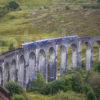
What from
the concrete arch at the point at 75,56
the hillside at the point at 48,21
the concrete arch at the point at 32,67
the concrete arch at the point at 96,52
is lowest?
the hillside at the point at 48,21

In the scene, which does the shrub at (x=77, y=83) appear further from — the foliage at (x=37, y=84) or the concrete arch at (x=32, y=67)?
the concrete arch at (x=32, y=67)

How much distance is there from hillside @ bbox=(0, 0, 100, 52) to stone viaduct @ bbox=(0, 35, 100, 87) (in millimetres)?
25364

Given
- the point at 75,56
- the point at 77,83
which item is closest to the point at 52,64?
the point at 75,56

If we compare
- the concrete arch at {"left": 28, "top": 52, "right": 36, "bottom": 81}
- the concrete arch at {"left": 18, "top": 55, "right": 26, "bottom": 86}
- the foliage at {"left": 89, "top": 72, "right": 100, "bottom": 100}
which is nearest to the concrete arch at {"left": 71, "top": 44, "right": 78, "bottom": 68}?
the concrete arch at {"left": 28, "top": 52, "right": 36, "bottom": 81}

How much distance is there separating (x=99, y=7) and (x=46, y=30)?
2532 cm

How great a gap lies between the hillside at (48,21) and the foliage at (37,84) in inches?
1465

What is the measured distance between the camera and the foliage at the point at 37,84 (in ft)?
236

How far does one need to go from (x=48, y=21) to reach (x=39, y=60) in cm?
6103

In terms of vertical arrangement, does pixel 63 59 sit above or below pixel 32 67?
below

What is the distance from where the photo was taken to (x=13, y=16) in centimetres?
14425

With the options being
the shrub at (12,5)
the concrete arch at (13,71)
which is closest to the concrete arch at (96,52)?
the concrete arch at (13,71)

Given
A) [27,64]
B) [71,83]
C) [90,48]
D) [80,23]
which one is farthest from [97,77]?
[80,23]

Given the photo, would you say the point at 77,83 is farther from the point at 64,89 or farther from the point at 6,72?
the point at 6,72

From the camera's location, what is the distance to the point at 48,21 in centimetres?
14150
